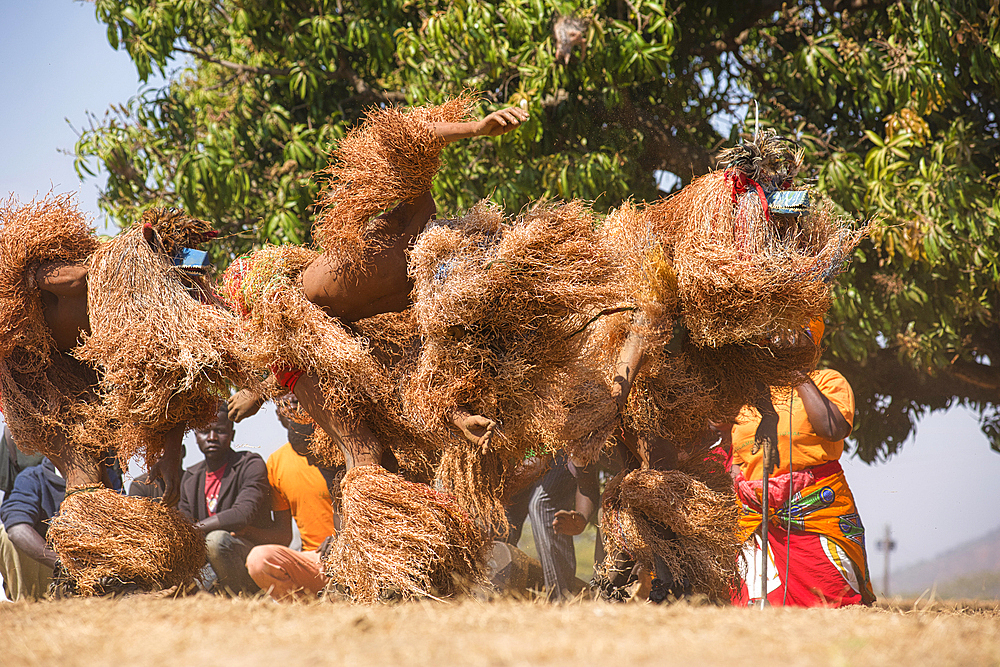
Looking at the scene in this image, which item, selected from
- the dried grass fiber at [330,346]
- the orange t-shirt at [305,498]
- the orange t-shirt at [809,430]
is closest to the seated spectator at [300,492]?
the orange t-shirt at [305,498]

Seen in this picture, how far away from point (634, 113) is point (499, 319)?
3440 millimetres

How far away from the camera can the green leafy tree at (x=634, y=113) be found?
4.93 metres

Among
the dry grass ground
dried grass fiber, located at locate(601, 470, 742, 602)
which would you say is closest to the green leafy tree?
dried grass fiber, located at locate(601, 470, 742, 602)

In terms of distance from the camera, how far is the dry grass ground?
180 cm

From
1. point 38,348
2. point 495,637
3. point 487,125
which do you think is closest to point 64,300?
point 38,348

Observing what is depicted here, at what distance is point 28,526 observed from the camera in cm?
446

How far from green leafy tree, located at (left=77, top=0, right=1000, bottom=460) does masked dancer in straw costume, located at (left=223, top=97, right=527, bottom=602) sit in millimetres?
1602

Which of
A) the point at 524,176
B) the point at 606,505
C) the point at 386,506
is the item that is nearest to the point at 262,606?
the point at 386,506

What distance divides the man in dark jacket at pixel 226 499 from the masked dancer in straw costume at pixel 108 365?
81cm

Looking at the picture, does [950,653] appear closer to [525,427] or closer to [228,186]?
[525,427]

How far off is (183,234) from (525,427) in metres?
1.81

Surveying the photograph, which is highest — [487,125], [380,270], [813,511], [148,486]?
[487,125]

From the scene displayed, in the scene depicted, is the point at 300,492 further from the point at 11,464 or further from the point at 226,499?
the point at 11,464

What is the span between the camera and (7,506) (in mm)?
4559
